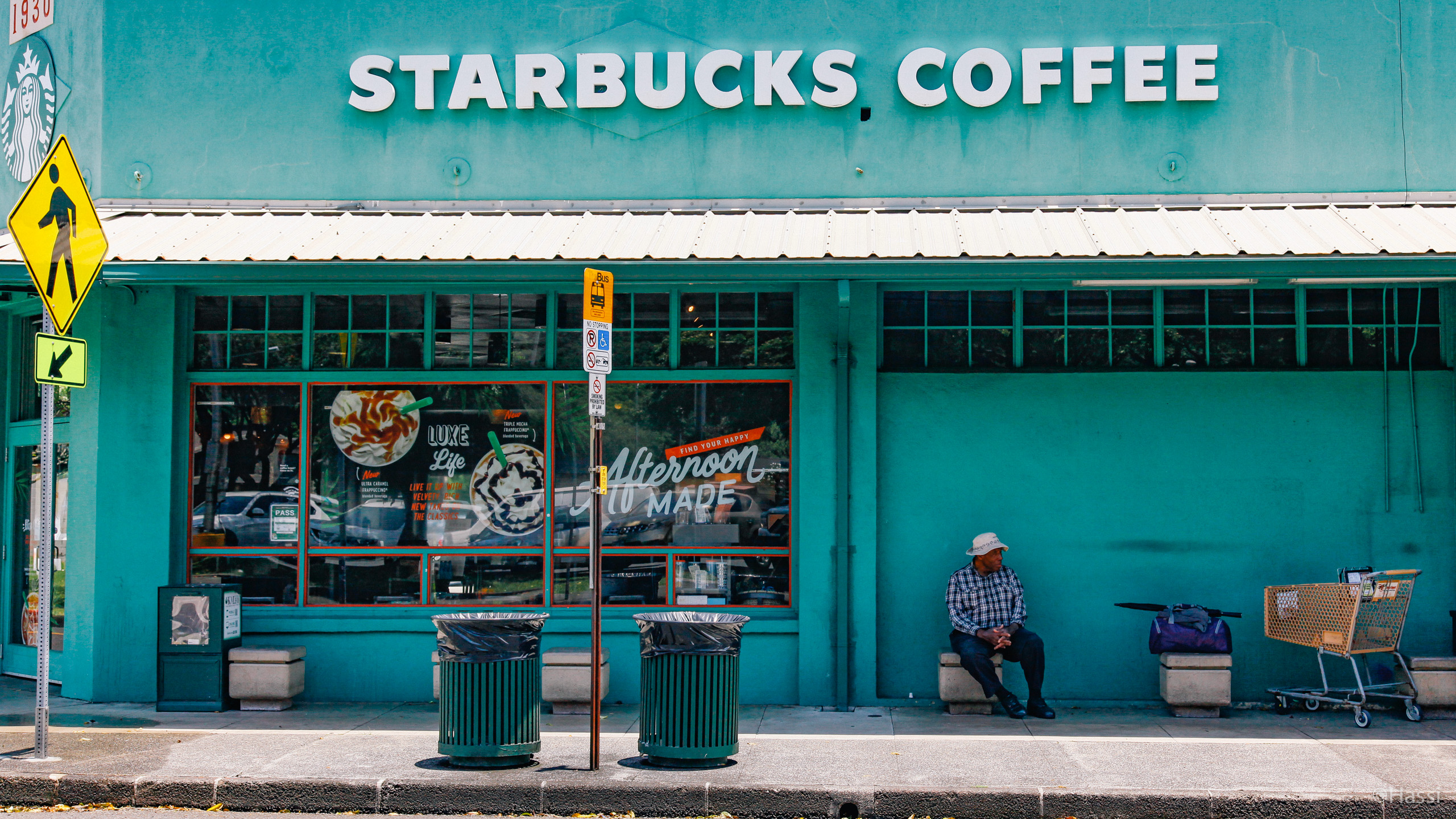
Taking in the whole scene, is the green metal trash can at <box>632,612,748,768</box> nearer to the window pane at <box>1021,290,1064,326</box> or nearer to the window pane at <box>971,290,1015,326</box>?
the window pane at <box>971,290,1015,326</box>

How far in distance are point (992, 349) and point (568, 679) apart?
14.5 ft

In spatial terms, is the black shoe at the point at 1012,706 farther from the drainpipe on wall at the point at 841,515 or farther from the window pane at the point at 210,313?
the window pane at the point at 210,313

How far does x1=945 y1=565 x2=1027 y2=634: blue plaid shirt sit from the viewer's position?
9734 millimetres

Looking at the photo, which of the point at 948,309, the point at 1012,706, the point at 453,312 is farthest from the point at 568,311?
the point at 1012,706

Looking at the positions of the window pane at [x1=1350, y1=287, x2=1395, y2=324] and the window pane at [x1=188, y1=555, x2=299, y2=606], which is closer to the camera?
the window pane at [x1=1350, y1=287, x2=1395, y2=324]

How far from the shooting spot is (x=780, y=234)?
9766 mm

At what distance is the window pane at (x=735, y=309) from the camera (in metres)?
10.4

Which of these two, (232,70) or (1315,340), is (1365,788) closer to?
(1315,340)

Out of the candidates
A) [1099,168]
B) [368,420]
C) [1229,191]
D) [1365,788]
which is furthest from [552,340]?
[1365,788]

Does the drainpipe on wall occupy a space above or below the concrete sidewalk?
above

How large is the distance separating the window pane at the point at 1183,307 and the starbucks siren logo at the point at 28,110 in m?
10.1

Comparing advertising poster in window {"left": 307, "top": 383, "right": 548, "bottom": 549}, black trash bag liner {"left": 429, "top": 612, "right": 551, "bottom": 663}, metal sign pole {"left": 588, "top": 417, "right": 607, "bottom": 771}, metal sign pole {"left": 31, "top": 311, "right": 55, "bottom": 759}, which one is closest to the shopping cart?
metal sign pole {"left": 588, "top": 417, "right": 607, "bottom": 771}

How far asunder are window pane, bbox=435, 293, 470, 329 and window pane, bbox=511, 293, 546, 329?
15.7 inches

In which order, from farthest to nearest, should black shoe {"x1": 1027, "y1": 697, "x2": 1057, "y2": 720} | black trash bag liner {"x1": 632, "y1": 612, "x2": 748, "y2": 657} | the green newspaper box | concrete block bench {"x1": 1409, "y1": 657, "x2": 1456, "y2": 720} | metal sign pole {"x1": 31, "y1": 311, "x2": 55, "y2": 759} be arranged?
the green newspaper box → black shoe {"x1": 1027, "y1": 697, "x2": 1057, "y2": 720} → concrete block bench {"x1": 1409, "y1": 657, "x2": 1456, "y2": 720} → metal sign pole {"x1": 31, "y1": 311, "x2": 55, "y2": 759} → black trash bag liner {"x1": 632, "y1": 612, "x2": 748, "y2": 657}
